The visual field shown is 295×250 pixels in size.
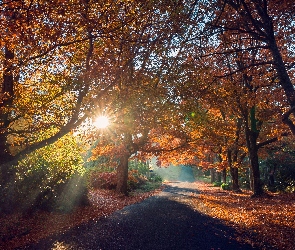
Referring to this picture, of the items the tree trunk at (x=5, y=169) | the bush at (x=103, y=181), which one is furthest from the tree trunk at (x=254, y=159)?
the tree trunk at (x=5, y=169)

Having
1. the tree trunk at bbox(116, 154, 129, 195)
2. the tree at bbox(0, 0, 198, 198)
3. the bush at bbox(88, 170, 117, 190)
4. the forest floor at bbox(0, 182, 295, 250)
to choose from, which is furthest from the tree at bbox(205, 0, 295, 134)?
the bush at bbox(88, 170, 117, 190)

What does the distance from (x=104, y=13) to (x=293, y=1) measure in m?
7.77

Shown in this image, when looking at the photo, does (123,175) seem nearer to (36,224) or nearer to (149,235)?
(36,224)

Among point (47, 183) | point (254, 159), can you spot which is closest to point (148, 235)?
point (47, 183)

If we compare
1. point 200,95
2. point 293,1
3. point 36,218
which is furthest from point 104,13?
point 36,218

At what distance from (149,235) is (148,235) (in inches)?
1.4

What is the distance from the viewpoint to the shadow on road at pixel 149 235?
757cm

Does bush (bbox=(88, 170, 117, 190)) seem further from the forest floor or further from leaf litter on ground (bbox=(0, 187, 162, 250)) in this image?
the forest floor

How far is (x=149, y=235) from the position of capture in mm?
8797

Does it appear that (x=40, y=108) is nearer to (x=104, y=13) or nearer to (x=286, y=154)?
(x=104, y=13)

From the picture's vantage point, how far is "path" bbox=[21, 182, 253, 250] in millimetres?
7566

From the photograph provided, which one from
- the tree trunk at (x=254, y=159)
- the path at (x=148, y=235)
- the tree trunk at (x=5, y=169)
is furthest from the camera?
the tree trunk at (x=254, y=159)

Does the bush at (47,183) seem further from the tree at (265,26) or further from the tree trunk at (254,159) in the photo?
the tree trunk at (254,159)

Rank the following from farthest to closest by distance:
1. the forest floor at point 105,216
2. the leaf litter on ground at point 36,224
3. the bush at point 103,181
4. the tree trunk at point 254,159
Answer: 1. the bush at point 103,181
2. the tree trunk at point 254,159
3. the leaf litter on ground at point 36,224
4. the forest floor at point 105,216
